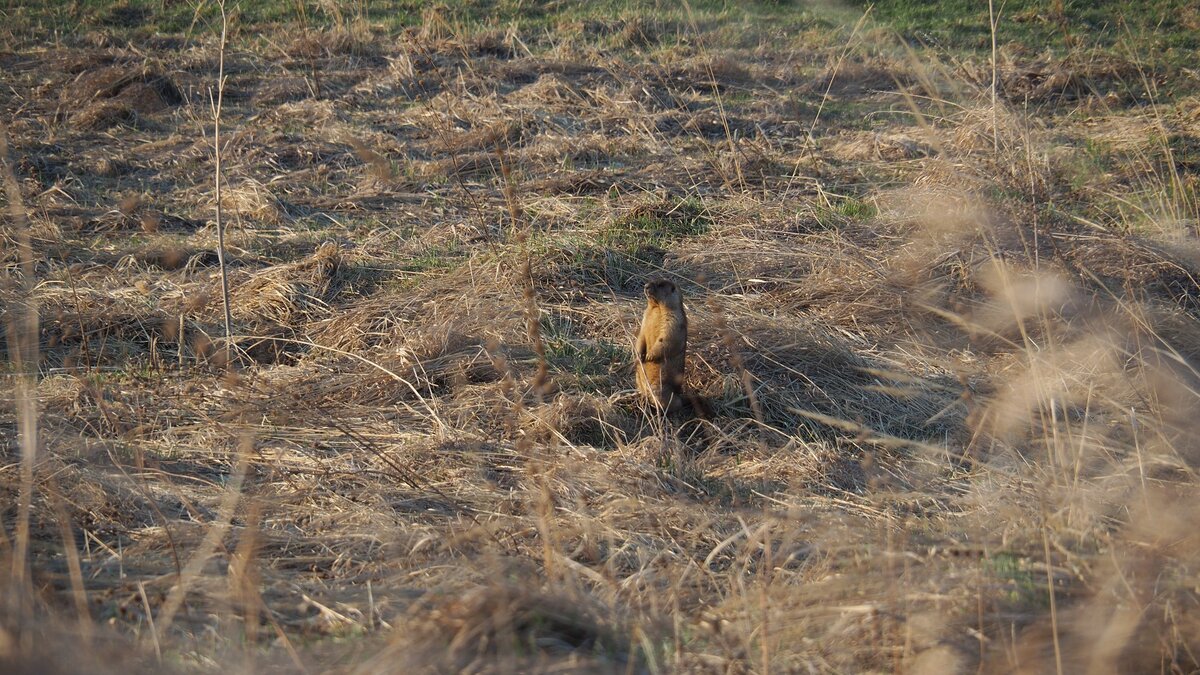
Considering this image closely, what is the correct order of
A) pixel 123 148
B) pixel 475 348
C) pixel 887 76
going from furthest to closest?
pixel 887 76 < pixel 123 148 < pixel 475 348

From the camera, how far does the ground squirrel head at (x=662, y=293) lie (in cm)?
470

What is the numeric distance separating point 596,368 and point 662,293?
665mm

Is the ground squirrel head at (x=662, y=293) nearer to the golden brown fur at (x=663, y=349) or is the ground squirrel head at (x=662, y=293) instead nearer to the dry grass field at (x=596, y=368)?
the golden brown fur at (x=663, y=349)

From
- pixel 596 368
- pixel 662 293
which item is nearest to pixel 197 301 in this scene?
pixel 596 368

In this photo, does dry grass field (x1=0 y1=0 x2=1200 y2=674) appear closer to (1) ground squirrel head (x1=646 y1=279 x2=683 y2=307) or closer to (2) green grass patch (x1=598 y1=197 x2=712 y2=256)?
(2) green grass patch (x1=598 y1=197 x2=712 y2=256)

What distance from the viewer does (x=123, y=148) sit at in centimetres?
879

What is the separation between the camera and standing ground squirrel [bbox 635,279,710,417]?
4656 millimetres

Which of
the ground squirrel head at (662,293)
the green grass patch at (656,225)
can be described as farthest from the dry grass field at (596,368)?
the ground squirrel head at (662,293)

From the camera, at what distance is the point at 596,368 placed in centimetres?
516

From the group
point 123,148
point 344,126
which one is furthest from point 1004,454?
point 123,148

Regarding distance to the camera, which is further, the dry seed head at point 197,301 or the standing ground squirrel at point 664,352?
the dry seed head at point 197,301

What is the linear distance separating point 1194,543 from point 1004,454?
1.34 meters

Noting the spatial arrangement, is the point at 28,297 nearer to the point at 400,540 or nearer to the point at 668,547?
the point at 400,540

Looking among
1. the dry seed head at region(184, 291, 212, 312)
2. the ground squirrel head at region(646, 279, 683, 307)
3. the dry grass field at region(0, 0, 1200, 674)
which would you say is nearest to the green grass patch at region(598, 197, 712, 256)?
the dry grass field at region(0, 0, 1200, 674)
